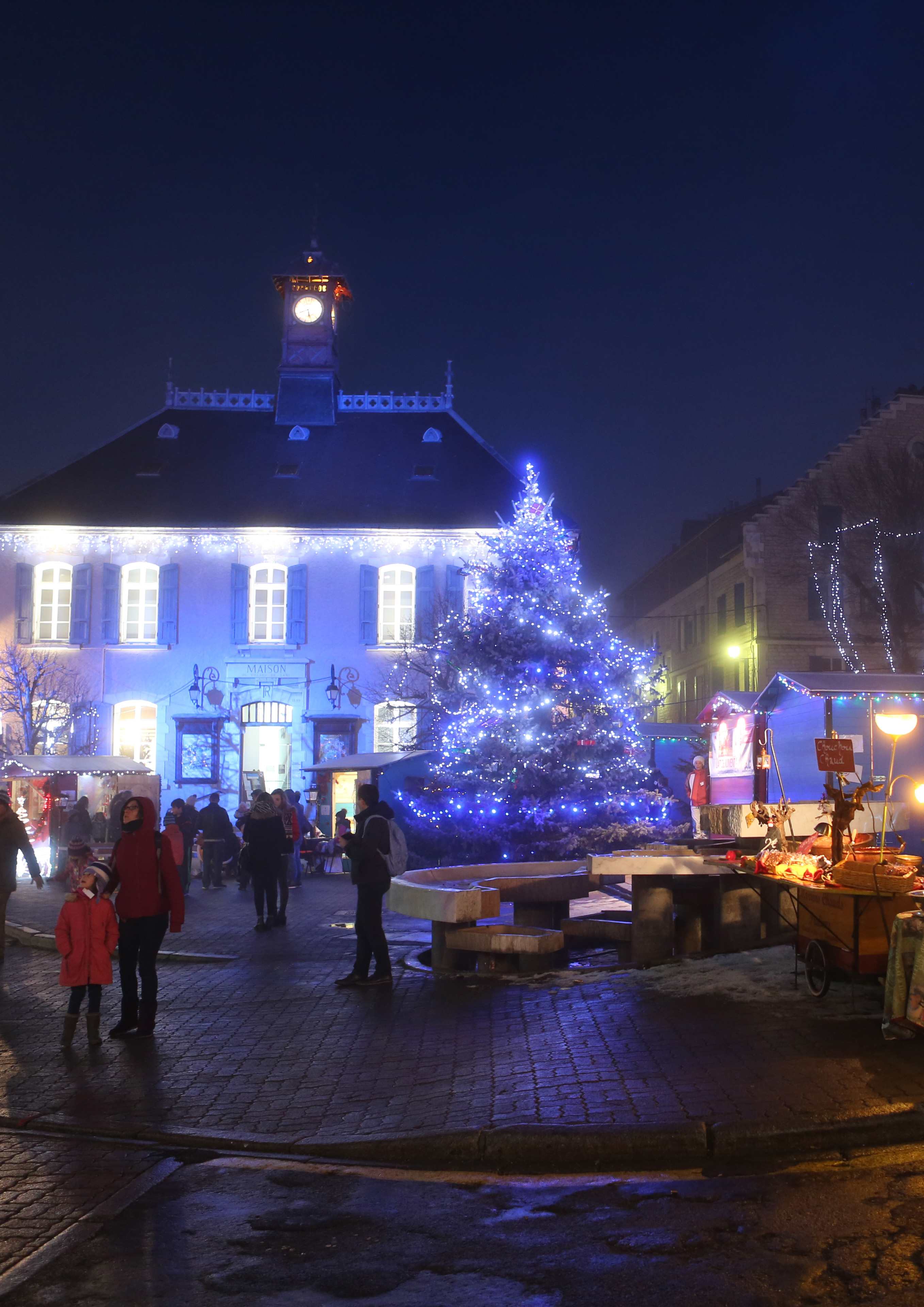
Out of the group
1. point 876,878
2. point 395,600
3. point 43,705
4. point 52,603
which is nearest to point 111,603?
point 52,603

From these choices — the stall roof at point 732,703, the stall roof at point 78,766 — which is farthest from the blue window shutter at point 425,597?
the stall roof at point 732,703

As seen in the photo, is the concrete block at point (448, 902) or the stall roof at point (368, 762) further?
the stall roof at point (368, 762)

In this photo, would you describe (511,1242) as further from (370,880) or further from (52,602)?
(52,602)

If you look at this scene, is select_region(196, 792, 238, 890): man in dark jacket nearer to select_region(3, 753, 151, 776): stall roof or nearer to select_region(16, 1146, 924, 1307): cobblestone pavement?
select_region(3, 753, 151, 776): stall roof

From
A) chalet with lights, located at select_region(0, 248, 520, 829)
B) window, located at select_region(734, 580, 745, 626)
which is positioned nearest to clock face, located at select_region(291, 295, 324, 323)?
chalet with lights, located at select_region(0, 248, 520, 829)

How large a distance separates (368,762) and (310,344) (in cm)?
1735

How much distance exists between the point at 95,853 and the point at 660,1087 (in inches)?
569

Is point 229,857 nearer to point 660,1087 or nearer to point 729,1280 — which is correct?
point 660,1087

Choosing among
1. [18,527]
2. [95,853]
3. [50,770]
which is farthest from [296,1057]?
[18,527]

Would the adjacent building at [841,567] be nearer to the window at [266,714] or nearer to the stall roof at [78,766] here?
the window at [266,714]

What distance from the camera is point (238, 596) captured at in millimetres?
32188

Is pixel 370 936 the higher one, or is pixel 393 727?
pixel 393 727

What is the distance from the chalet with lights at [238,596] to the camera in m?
31.6

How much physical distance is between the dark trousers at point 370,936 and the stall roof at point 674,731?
64.4 ft
